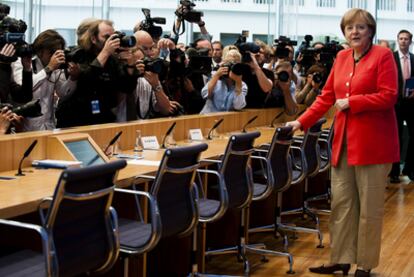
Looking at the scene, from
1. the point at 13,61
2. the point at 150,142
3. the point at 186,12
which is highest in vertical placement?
the point at 186,12

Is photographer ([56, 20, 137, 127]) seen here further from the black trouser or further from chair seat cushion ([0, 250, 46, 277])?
the black trouser

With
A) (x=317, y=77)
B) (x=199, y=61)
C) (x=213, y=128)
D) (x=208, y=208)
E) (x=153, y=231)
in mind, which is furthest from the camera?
(x=317, y=77)

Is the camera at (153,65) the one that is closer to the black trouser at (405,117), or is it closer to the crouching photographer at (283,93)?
the crouching photographer at (283,93)

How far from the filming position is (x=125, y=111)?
5.59 metres

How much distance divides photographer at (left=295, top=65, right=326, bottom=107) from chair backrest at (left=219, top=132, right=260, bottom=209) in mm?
3140

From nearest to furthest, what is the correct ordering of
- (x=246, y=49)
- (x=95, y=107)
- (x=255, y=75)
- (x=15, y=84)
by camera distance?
(x=15, y=84) → (x=95, y=107) → (x=246, y=49) → (x=255, y=75)

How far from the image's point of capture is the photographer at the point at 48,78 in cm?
494

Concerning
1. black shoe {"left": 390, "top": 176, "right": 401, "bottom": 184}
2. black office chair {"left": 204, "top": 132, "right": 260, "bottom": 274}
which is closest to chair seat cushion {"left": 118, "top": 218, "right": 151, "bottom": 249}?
black office chair {"left": 204, "top": 132, "right": 260, "bottom": 274}

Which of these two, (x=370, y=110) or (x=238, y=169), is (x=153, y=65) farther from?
(x=370, y=110)

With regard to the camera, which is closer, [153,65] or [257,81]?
[153,65]

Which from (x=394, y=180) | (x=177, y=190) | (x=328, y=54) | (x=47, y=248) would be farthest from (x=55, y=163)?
(x=394, y=180)

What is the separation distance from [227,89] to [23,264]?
374cm

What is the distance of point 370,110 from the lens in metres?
4.71

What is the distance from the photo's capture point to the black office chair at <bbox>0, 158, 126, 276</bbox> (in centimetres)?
303
